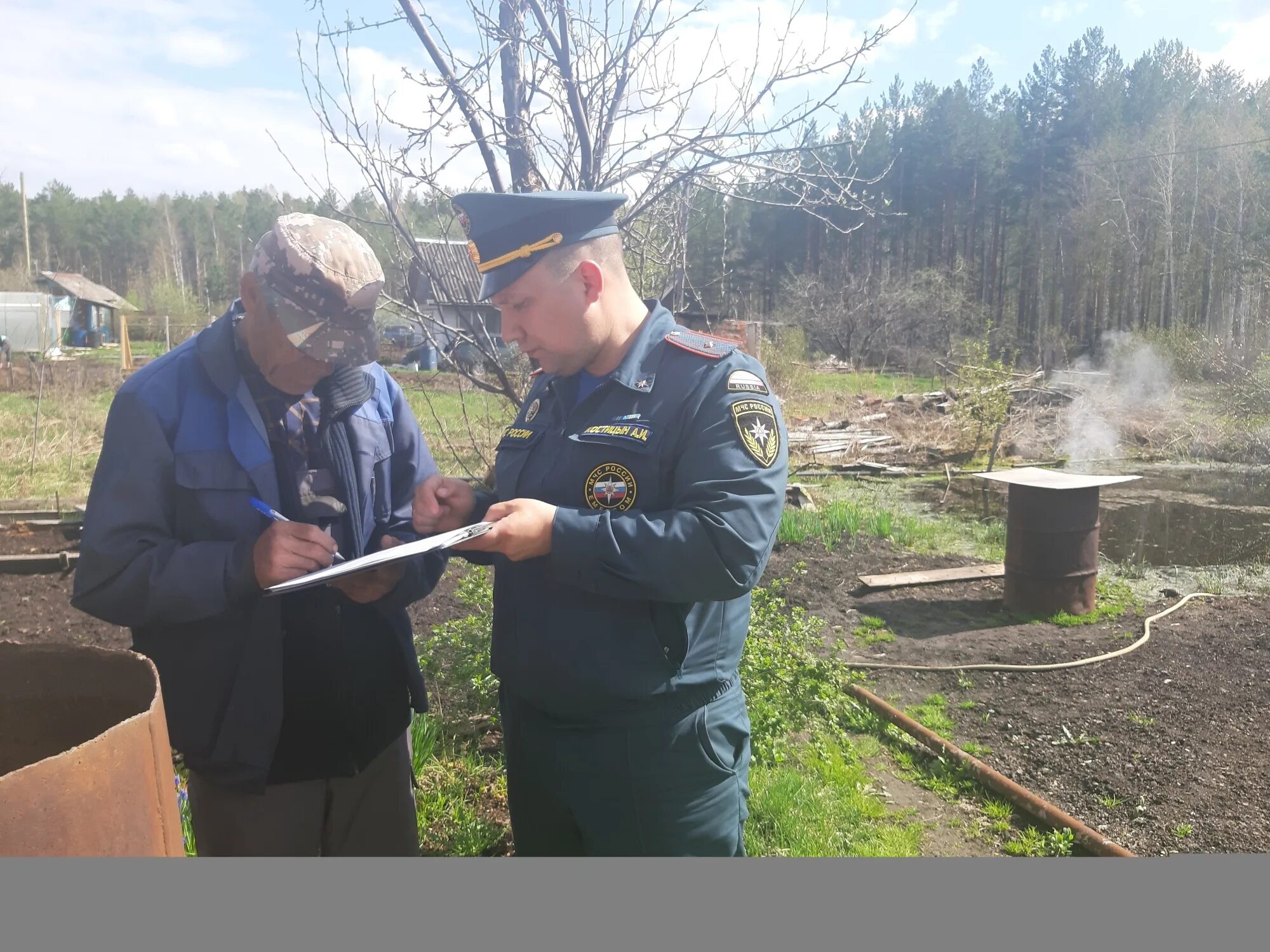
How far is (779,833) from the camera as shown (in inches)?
129

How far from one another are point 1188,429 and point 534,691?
1554cm

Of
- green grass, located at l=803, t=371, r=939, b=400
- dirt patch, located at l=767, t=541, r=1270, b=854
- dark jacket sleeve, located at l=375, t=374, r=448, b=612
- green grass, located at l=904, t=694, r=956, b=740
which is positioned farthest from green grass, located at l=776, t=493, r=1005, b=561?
green grass, located at l=803, t=371, r=939, b=400

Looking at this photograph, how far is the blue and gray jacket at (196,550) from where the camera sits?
1.70 m

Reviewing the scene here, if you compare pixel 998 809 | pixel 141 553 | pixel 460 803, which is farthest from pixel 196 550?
pixel 998 809

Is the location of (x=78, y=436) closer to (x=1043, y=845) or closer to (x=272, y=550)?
(x=272, y=550)

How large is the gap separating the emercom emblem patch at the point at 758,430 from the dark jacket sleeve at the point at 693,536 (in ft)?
0.04

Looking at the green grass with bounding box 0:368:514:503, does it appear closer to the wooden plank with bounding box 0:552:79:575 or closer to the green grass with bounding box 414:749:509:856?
the wooden plank with bounding box 0:552:79:575

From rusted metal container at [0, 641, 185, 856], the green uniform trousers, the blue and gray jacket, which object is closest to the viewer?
rusted metal container at [0, 641, 185, 856]

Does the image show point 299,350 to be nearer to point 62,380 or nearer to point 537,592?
point 537,592

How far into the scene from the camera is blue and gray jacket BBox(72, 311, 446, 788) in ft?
5.57

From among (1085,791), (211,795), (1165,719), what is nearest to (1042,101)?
(1165,719)

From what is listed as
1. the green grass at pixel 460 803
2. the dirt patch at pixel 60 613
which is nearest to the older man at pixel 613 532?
the green grass at pixel 460 803

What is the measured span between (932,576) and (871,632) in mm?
1511

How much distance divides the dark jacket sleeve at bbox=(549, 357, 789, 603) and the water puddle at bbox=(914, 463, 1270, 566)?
849 centimetres
